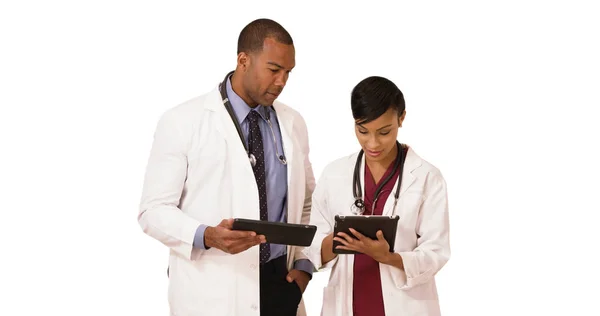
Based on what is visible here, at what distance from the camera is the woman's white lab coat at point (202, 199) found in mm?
3375

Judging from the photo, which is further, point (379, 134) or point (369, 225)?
point (379, 134)

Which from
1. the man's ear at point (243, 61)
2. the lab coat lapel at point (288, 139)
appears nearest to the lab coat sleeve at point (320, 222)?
the lab coat lapel at point (288, 139)

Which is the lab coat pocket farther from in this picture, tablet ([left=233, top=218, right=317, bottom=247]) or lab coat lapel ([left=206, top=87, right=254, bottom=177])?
lab coat lapel ([left=206, top=87, right=254, bottom=177])

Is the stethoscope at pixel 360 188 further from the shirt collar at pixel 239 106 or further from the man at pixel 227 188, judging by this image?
the shirt collar at pixel 239 106

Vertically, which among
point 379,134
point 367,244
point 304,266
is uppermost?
point 379,134

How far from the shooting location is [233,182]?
3422 millimetres

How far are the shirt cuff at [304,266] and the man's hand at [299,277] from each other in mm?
17

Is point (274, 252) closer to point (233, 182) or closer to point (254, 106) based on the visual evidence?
point (233, 182)

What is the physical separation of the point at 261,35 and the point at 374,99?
0.62 meters

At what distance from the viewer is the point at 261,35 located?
3.47 metres

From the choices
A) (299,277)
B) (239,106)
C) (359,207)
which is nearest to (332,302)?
(299,277)

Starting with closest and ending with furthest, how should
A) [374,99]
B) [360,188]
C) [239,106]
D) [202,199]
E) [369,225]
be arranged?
1. [369,225]
2. [374,99]
3. [360,188]
4. [202,199]
5. [239,106]

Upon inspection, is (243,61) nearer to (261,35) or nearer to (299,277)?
(261,35)

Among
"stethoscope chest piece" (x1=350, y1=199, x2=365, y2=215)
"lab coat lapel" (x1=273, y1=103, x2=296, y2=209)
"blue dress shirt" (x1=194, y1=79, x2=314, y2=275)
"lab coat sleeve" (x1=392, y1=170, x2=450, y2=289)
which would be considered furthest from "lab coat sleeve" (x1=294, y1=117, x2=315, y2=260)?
"lab coat sleeve" (x1=392, y1=170, x2=450, y2=289)
